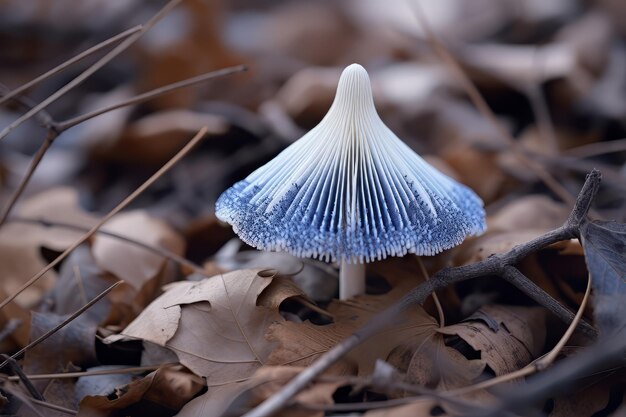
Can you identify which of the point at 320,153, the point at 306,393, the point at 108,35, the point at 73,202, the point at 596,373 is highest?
the point at 108,35

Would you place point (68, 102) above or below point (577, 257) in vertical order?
above

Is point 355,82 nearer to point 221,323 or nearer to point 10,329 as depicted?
point 221,323

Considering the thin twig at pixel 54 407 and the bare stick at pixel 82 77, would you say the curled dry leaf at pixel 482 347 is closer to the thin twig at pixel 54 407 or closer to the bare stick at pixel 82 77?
the thin twig at pixel 54 407

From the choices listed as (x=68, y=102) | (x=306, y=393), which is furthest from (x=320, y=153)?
(x=68, y=102)

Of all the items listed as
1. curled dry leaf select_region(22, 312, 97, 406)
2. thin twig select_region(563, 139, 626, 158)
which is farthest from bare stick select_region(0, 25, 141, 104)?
→ thin twig select_region(563, 139, 626, 158)

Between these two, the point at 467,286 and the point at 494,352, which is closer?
the point at 494,352

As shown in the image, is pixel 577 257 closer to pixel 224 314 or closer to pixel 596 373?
pixel 596 373

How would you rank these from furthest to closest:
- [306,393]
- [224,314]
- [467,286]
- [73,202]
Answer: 1. [73,202]
2. [467,286]
3. [224,314]
4. [306,393]

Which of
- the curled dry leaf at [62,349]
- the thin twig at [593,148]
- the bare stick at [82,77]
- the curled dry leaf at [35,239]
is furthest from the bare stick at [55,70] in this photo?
the thin twig at [593,148]
